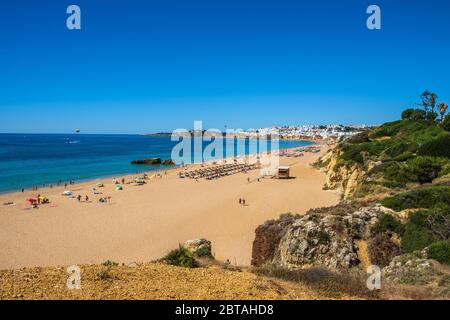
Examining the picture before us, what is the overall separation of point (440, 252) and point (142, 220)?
690 inches

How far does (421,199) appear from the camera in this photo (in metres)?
11.5

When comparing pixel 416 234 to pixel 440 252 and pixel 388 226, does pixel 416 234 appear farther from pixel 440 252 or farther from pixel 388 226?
pixel 440 252

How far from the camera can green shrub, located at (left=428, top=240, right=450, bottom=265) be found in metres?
7.46

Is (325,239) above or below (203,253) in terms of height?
above

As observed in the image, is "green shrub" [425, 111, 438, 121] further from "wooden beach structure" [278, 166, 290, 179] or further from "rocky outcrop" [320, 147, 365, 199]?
"rocky outcrop" [320, 147, 365, 199]

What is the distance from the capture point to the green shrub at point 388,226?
10.2 m

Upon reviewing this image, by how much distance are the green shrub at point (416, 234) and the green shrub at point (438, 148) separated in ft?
32.3

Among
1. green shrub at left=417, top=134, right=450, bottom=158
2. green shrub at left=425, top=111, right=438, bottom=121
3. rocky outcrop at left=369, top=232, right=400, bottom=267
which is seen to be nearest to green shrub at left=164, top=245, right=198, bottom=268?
rocky outcrop at left=369, top=232, right=400, bottom=267

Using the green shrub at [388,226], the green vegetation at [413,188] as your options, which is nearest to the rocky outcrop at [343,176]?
the green vegetation at [413,188]

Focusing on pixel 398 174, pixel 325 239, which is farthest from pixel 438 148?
pixel 325 239

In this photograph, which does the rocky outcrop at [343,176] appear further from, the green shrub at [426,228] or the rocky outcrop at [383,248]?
the rocky outcrop at [383,248]

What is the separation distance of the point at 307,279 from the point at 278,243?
5550 mm

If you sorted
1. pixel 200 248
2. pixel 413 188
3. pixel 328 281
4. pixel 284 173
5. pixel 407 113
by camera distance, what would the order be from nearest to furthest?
pixel 328 281 → pixel 200 248 → pixel 413 188 → pixel 284 173 → pixel 407 113

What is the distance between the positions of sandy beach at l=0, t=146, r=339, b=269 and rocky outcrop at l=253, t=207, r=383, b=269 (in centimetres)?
267
